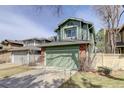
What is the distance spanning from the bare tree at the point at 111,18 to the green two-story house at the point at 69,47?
5165mm

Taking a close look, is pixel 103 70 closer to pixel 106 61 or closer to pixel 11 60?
pixel 106 61

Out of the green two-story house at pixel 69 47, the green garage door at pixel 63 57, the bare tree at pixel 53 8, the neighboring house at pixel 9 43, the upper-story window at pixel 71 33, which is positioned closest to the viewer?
the bare tree at pixel 53 8

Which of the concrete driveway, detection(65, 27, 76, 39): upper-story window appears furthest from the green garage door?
the concrete driveway

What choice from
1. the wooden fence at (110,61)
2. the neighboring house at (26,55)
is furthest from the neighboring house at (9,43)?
the wooden fence at (110,61)

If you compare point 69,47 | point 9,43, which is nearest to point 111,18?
point 69,47

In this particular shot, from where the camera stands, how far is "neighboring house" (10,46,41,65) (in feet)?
66.5

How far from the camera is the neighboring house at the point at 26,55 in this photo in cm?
2028

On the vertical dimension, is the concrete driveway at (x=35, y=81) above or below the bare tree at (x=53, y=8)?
below

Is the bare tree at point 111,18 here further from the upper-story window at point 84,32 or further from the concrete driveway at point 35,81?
the concrete driveway at point 35,81

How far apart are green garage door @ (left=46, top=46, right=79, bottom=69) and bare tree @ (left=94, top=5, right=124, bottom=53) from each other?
30.2 ft

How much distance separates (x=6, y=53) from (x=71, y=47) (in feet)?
51.6

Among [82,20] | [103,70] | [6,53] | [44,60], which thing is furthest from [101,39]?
[6,53]

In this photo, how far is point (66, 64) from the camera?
14586mm

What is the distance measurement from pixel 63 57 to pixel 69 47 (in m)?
1.24
